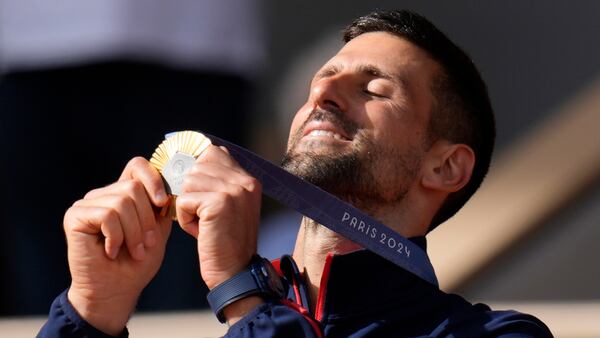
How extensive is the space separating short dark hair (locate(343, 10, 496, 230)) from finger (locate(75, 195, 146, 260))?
2.09ft

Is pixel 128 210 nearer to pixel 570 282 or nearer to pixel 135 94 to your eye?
pixel 135 94

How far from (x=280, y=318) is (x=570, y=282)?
6.31 feet

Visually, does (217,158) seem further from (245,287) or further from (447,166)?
(447,166)

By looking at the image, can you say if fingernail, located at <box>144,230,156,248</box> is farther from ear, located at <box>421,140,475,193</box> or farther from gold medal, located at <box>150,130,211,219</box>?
ear, located at <box>421,140,475,193</box>

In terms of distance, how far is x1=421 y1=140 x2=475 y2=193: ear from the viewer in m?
2.63

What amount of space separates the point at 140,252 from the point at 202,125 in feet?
5.09

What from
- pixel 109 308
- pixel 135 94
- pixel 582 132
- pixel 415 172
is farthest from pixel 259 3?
pixel 109 308

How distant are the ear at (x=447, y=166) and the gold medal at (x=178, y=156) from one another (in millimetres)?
569

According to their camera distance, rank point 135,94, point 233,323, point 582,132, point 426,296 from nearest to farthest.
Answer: point 233,323
point 426,296
point 582,132
point 135,94

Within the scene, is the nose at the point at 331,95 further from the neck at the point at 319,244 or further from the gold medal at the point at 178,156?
the gold medal at the point at 178,156

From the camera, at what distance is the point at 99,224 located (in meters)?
2.22

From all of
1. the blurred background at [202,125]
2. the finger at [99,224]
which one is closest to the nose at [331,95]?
the finger at [99,224]

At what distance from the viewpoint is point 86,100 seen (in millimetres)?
3721

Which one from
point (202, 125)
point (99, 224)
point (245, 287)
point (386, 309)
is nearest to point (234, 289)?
point (245, 287)
